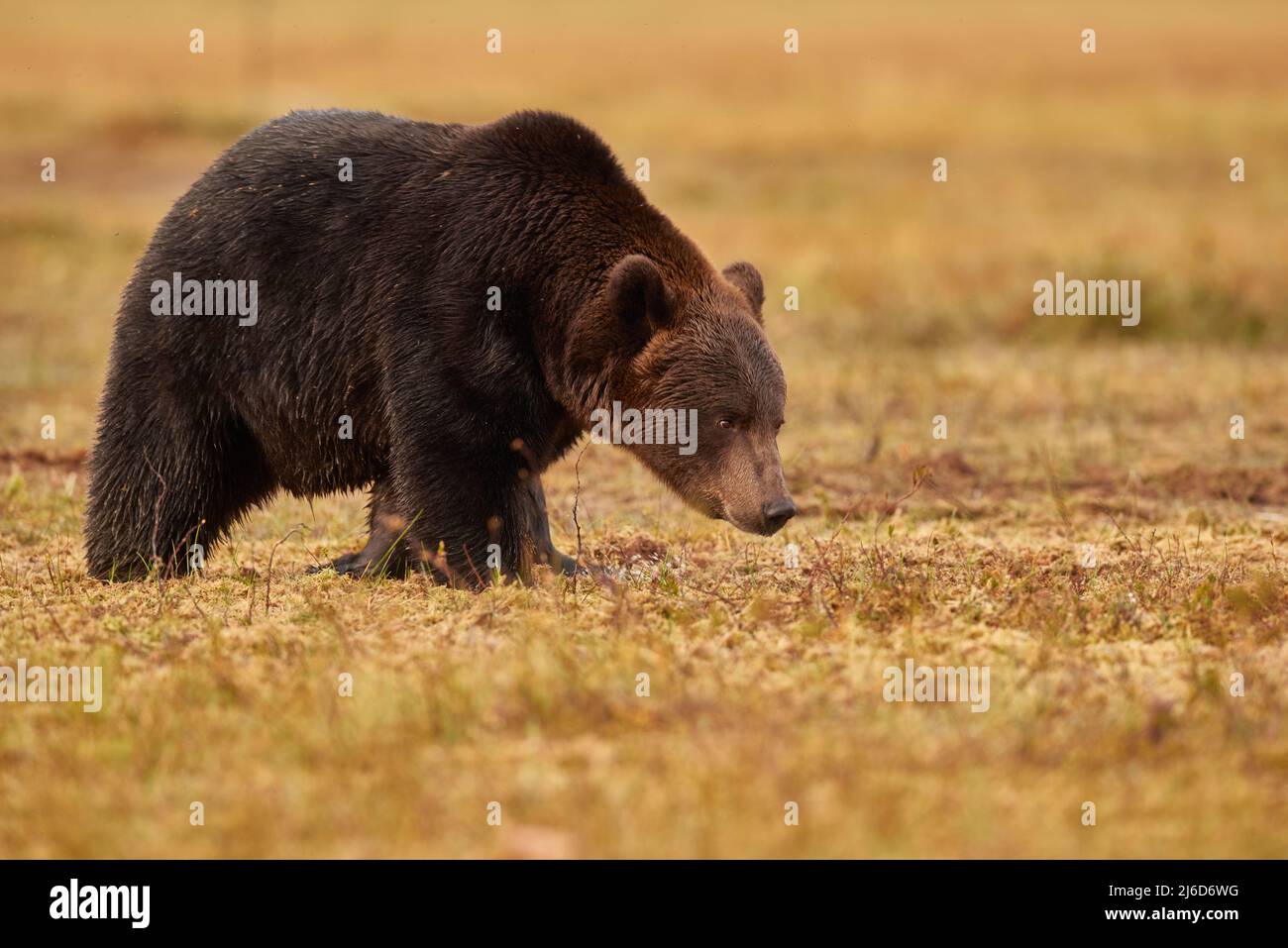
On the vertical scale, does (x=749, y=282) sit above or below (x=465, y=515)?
above

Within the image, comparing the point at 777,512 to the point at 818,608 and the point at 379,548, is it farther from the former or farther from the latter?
the point at 379,548

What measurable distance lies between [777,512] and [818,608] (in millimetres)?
521

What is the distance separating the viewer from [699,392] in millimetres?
7402

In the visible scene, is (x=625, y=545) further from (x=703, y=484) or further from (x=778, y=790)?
(x=778, y=790)

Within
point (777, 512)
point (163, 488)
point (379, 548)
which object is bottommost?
point (379, 548)

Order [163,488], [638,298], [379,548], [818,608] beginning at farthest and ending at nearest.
A: [379,548] < [163,488] < [638,298] < [818,608]

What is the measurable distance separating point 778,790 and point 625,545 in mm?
3646

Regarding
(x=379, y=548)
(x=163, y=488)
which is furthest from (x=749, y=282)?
(x=163, y=488)

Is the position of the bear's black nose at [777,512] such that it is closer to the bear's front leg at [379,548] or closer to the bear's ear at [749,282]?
the bear's ear at [749,282]

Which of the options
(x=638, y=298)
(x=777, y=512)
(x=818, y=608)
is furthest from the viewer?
(x=638, y=298)

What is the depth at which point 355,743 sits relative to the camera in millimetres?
5422

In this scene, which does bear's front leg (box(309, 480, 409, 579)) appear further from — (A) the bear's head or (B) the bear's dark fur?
(A) the bear's head

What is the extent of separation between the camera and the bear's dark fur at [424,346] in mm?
7387

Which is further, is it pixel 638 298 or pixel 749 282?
pixel 749 282
